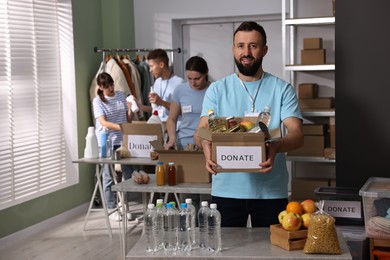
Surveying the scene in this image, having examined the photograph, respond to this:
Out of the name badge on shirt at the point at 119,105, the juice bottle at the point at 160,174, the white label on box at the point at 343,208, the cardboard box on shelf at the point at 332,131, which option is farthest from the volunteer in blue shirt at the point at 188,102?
the white label on box at the point at 343,208

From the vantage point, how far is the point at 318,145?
5.76 metres

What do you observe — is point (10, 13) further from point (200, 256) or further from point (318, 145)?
point (200, 256)

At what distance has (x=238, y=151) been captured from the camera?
273 centimetres

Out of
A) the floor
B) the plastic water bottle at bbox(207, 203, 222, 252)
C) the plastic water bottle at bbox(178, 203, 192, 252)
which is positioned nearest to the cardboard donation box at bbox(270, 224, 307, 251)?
the plastic water bottle at bbox(207, 203, 222, 252)

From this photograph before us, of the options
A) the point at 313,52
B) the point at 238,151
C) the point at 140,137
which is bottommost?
the point at 140,137

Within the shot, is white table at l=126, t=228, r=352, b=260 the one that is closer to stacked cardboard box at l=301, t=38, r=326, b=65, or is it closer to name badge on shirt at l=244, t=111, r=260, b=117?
name badge on shirt at l=244, t=111, r=260, b=117

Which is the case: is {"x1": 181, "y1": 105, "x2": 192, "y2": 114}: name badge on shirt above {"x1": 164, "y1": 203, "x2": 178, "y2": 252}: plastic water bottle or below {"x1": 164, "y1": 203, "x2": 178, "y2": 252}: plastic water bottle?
above

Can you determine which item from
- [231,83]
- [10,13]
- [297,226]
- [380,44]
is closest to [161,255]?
[297,226]

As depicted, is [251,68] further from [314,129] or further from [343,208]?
[314,129]

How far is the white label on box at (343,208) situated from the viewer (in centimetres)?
320

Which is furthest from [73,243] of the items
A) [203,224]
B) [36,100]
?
[203,224]

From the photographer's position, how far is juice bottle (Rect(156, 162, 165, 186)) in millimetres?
4438

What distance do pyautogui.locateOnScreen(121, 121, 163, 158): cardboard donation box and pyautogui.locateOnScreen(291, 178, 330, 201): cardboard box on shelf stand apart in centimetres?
130

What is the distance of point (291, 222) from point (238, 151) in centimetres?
38
